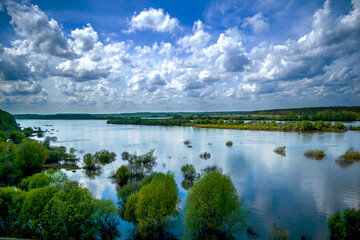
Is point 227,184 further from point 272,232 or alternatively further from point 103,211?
point 103,211

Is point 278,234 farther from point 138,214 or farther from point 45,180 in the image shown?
point 45,180

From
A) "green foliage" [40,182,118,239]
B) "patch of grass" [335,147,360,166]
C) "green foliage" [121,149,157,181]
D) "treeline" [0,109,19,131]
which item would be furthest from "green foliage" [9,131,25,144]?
"patch of grass" [335,147,360,166]

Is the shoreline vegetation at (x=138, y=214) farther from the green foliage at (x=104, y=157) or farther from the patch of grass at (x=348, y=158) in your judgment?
the patch of grass at (x=348, y=158)

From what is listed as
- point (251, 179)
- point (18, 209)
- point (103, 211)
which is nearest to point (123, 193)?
point (103, 211)

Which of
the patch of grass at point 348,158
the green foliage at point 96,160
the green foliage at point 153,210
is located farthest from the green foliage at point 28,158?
the patch of grass at point 348,158

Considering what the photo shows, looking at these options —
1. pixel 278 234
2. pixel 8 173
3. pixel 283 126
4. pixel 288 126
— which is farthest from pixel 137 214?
pixel 283 126

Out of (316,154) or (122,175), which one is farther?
(316,154)

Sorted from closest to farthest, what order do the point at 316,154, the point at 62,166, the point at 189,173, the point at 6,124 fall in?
the point at 189,173 → the point at 62,166 → the point at 316,154 → the point at 6,124

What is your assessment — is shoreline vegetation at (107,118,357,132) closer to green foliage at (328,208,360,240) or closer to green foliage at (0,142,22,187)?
green foliage at (328,208,360,240)
